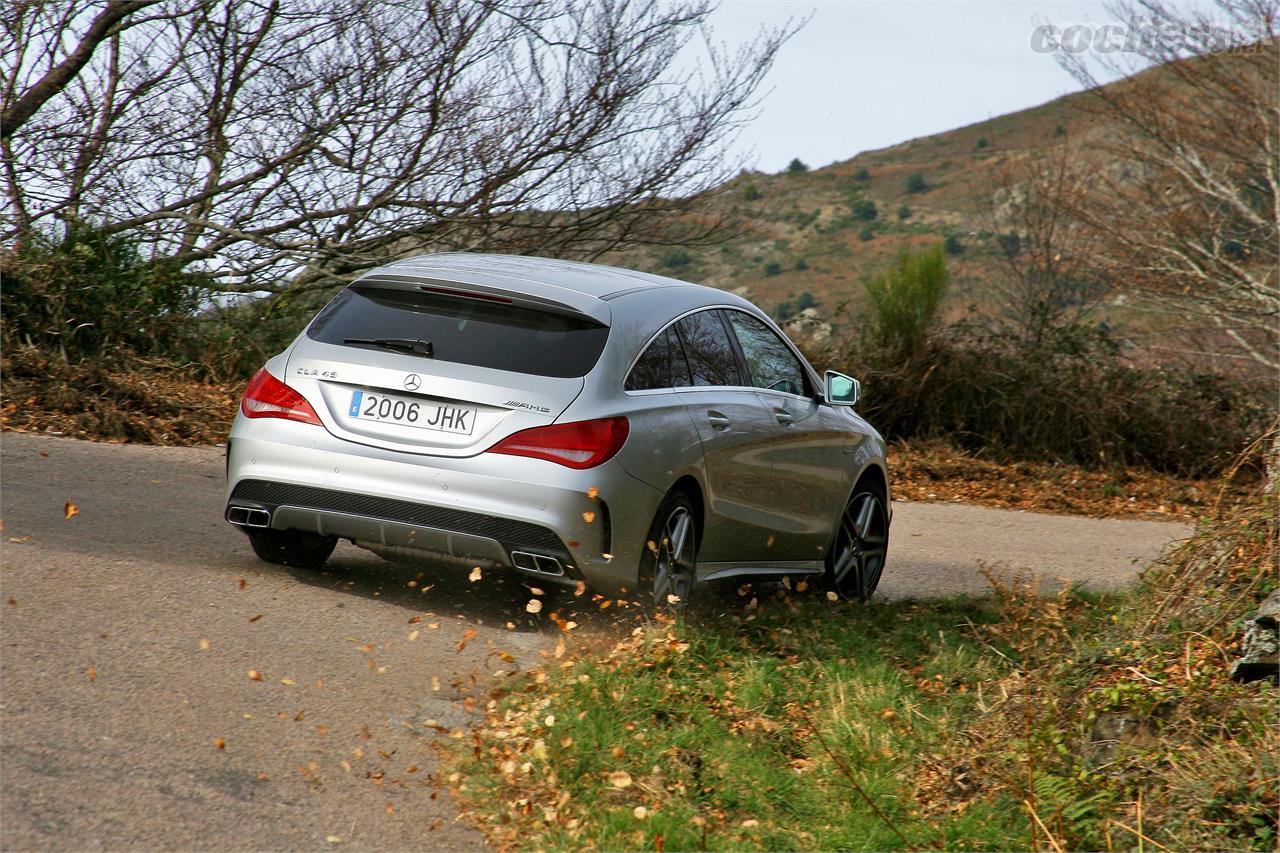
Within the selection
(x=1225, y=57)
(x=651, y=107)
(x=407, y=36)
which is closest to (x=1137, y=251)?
(x=1225, y=57)

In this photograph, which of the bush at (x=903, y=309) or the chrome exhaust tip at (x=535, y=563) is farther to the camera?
the bush at (x=903, y=309)

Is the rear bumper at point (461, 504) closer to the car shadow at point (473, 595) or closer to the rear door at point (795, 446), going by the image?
the car shadow at point (473, 595)

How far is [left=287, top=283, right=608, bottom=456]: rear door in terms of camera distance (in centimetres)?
646

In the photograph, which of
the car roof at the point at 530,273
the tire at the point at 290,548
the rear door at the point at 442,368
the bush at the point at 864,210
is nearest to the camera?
the rear door at the point at 442,368

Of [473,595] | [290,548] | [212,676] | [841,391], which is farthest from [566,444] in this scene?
[841,391]

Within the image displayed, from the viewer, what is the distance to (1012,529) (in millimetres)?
13211

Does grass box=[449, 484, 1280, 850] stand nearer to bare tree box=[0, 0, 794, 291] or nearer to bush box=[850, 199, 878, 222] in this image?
bare tree box=[0, 0, 794, 291]

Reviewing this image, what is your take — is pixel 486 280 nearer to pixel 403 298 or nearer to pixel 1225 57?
pixel 403 298

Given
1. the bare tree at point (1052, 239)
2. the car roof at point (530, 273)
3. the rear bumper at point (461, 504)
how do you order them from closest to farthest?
the rear bumper at point (461, 504), the car roof at point (530, 273), the bare tree at point (1052, 239)

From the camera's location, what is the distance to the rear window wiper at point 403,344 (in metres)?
6.66

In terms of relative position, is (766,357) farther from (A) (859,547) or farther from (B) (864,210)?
(B) (864,210)

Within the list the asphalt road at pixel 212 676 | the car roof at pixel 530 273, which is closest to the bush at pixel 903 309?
the asphalt road at pixel 212 676

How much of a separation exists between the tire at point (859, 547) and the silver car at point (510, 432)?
1332 millimetres

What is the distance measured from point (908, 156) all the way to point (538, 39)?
74.6 meters
